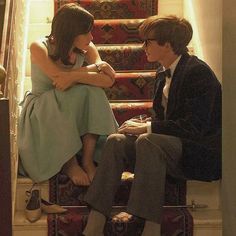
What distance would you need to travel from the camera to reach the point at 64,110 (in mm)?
2691

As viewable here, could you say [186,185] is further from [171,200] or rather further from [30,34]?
[30,34]

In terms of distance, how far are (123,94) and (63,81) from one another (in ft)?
2.22

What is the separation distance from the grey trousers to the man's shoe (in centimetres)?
26

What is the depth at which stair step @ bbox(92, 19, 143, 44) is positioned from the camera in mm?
3674

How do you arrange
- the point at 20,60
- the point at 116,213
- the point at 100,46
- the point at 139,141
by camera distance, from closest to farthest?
the point at 139,141, the point at 116,213, the point at 20,60, the point at 100,46

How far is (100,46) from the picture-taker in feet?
11.8

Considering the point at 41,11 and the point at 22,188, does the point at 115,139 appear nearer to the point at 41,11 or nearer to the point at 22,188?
the point at 22,188

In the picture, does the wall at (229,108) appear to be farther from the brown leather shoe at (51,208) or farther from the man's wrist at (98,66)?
the man's wrist at (98,66)

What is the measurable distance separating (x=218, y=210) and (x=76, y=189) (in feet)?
2.23

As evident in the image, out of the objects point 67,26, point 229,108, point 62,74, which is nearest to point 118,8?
point 67,26

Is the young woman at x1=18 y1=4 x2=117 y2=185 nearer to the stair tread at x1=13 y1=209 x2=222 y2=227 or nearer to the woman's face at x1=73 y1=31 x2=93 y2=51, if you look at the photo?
the woman's face at x1=73 y1=31 x2=93 y2=51

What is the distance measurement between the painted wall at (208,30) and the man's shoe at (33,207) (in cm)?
107

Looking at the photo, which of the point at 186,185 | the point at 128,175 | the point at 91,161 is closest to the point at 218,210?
the point at 186,185

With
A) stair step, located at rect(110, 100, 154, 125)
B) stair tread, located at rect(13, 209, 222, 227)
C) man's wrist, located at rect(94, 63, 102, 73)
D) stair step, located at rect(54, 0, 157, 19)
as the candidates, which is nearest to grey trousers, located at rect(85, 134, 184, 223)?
stair tread, located at rect(13, 209, 222, 227)
